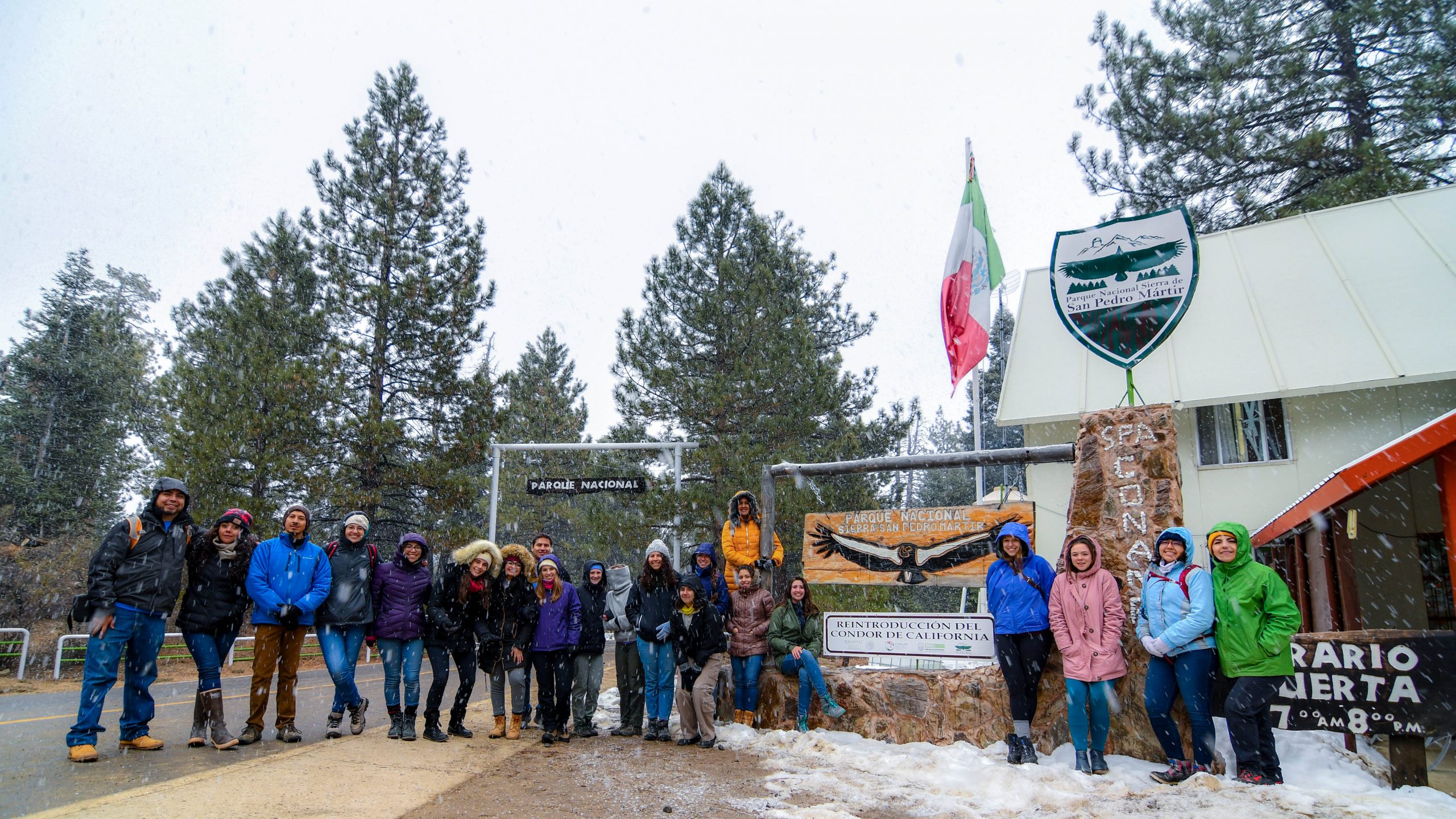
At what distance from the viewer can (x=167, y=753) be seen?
18.3 feet

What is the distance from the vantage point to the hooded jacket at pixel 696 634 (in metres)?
7.05

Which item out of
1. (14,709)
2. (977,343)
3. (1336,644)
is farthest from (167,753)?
(977,343)

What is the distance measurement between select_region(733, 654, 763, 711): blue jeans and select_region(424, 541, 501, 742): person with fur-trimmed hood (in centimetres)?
232

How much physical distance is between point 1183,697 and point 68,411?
3284cm

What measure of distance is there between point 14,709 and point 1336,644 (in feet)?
38.1

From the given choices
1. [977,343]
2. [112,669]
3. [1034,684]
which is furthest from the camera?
[977,343]

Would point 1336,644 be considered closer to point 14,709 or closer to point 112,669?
point 112,669

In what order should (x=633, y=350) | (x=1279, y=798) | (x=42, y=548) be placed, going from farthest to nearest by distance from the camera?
(x=633, y=350)
(x=42, y=548)
(x=1279, y=798)

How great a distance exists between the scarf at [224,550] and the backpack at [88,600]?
0.50 meters

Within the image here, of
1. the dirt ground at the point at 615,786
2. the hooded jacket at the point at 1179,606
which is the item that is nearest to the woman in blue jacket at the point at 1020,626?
the hooded jacket at the point at 1179,606

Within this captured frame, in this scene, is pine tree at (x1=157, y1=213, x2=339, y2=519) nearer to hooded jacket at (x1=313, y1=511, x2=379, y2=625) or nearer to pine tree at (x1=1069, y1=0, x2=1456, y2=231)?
hooded jacket at (x1=313, y1=511, x2=379, y2=625)

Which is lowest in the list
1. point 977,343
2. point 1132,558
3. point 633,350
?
point 1132,558

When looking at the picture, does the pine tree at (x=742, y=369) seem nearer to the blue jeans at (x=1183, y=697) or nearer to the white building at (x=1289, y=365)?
the white building at (x=1289, y=365)

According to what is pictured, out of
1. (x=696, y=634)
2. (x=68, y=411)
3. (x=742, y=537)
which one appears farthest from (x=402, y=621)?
(x=68, y=411)
